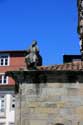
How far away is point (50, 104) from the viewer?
68.2 feet

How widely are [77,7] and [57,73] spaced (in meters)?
12.7

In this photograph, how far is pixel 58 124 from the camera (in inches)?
811

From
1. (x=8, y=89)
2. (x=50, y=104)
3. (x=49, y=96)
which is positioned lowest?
(x=50, y=104)

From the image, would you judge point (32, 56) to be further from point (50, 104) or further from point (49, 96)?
point (50, 104)

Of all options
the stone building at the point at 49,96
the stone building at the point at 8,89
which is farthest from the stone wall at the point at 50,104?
the stone building at the point at 8,89

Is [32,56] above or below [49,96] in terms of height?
above

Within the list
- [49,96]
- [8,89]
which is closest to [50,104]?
[49,96]

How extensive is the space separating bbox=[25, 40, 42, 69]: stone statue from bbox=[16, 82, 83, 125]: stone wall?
0.83 meters

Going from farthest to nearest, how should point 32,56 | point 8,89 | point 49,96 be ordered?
point 8,89 < point 32,56 < point 49,96

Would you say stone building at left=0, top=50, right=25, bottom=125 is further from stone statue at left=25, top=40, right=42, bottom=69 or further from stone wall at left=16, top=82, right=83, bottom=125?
stone wall at left=16, top=82, right=83, bottom=125

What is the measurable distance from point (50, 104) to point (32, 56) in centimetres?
217

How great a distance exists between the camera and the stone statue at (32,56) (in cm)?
2125

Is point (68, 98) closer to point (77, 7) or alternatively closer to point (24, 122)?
point (24, 122)

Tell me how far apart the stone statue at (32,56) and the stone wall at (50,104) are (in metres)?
0.83
